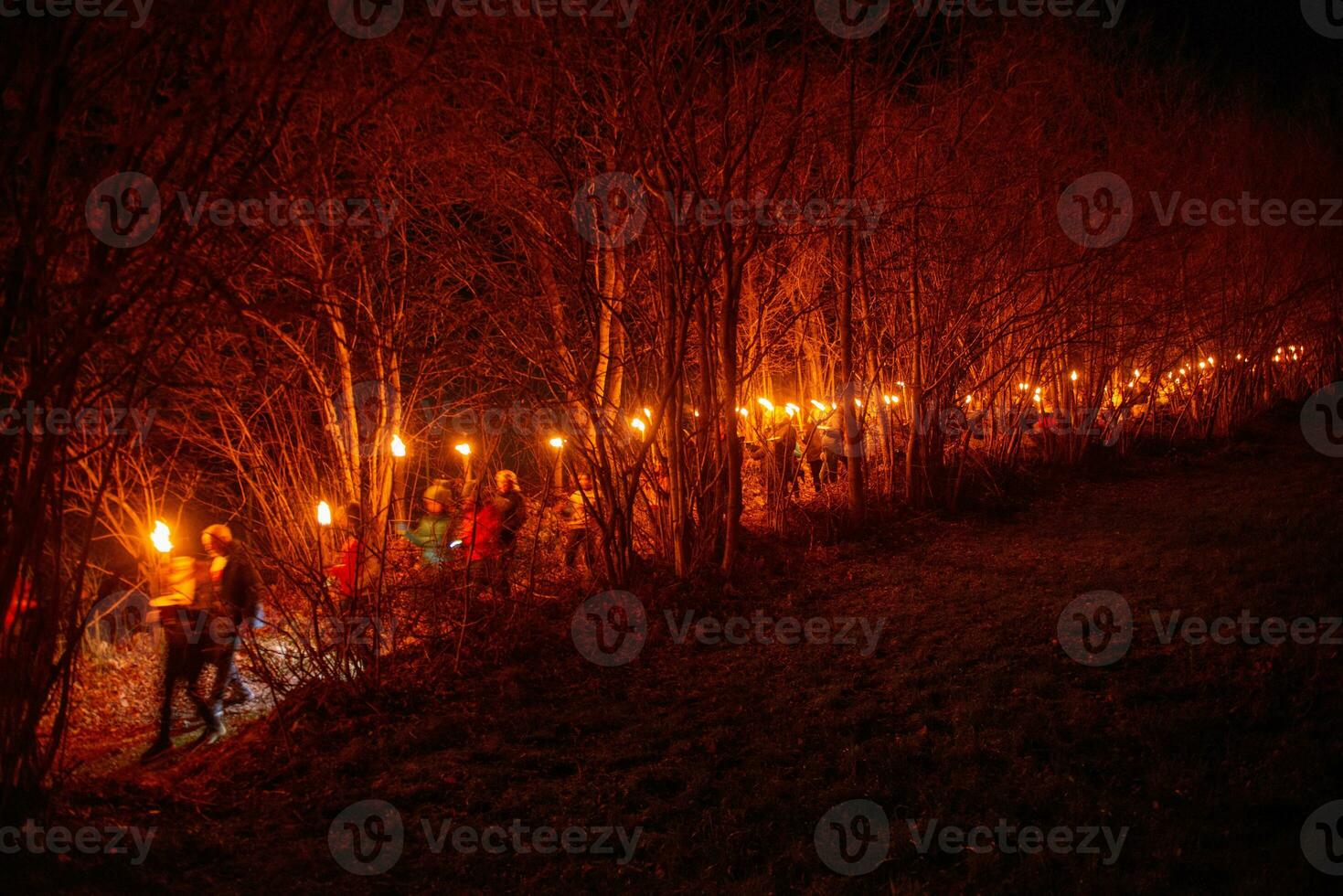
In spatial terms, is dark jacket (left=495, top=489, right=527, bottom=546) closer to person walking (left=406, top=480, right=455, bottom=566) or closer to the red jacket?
the red jacket

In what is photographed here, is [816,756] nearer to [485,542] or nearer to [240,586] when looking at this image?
[485,542]

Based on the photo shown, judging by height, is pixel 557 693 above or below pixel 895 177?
below

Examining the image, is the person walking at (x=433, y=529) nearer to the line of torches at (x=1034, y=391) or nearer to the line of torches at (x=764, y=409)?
the line of torches at (x=764, y=409)

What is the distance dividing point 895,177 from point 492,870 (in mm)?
10101

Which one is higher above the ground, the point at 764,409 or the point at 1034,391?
the point at 764,409

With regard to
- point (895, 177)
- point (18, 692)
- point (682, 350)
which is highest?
point (895, 177)

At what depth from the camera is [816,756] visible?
16.5ft

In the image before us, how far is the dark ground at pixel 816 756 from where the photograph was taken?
3.89 metres

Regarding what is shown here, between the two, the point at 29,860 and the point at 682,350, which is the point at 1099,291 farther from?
the point at 29,860

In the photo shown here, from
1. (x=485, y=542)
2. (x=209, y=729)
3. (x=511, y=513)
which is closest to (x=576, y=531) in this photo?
(x=511, y=513)

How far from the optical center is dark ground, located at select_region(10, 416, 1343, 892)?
12.8ft

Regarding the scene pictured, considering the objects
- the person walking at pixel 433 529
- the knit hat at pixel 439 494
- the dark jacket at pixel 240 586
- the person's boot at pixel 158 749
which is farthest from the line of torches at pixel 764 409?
the person's boot at pixel 158 749

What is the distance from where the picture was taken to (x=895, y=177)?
11242 millimetres

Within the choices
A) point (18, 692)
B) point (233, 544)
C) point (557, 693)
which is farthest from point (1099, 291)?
point (18, 692)
